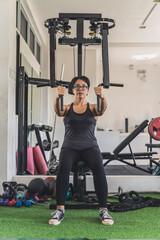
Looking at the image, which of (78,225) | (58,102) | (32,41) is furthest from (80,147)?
(32,41)

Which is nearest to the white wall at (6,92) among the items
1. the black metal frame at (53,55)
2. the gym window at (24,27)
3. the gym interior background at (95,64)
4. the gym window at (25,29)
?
the gym interior background at (95,64)

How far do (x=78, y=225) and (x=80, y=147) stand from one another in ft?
2.18

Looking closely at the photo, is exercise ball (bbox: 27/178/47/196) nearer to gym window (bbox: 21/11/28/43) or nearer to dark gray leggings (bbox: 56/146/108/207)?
dark gray leggings (bbox: 56/146/108/207)

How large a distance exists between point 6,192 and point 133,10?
3732 mm

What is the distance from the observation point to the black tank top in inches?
102

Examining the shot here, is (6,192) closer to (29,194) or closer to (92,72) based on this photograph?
(29,194)

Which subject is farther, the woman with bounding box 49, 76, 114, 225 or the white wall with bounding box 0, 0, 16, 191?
the white wall with bounding box 0, 0, 16, 191

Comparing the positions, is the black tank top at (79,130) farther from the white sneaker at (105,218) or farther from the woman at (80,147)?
the white sneaker at (105,218)

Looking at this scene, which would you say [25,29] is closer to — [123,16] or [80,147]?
[123,16]

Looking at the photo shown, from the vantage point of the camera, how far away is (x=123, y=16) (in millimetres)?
5301

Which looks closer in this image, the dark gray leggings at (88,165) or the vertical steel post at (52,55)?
the dark gray leggings at (88,165)

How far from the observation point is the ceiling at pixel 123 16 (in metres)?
4.77

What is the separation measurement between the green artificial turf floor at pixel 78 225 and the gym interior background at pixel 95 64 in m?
0.86

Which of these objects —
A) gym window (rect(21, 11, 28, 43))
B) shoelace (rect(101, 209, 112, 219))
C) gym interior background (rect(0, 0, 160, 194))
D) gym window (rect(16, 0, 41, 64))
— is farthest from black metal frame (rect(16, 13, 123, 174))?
gym window (rect(21, 11, 28, 43))
